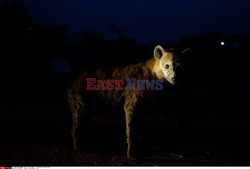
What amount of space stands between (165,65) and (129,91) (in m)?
0.67

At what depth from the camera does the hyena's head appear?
16.3 ft

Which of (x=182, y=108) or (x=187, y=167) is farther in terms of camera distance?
(x=182, y=108)

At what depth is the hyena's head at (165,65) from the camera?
16.3 feet

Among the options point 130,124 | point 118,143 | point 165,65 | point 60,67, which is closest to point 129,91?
point 130,124

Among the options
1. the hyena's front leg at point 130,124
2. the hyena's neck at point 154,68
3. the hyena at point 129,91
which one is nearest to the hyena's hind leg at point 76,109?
the hyena at point 129,91

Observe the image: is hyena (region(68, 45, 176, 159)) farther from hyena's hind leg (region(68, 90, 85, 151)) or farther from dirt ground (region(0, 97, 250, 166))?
dirt ground (region(0, 97, 250, 166))

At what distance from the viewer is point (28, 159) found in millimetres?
5066

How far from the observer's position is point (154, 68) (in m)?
5.31

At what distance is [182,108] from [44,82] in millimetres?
8224

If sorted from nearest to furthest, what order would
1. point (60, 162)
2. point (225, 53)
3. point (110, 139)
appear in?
point (60, 162) < point (110, 139) < point (225, 53)

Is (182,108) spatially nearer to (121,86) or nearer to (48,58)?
(121,86)

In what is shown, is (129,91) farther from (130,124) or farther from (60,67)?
(60,67)

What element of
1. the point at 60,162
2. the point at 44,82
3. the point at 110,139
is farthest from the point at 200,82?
the point at 44,82

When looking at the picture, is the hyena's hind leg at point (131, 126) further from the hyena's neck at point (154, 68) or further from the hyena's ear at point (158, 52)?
the hyena's ear at point (158, 52)
